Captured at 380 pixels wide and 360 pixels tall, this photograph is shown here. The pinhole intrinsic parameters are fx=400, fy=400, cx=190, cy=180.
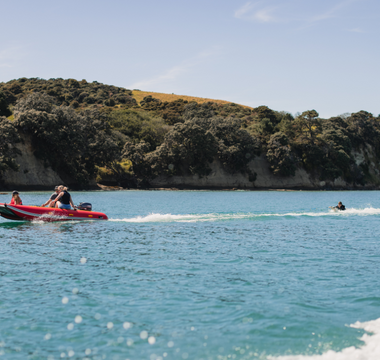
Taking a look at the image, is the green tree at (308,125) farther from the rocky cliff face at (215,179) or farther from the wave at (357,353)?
the wave at (357,353)

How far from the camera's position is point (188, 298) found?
10.0m

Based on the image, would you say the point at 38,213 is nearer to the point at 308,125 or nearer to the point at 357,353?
the point at 357,353

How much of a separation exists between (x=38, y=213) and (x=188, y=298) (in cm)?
1743

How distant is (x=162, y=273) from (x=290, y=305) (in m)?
4.48

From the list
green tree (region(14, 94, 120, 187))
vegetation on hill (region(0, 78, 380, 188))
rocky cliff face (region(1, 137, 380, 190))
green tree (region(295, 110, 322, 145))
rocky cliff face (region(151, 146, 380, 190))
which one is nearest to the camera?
rocky cliff face (region(1, 137, 380, 190))

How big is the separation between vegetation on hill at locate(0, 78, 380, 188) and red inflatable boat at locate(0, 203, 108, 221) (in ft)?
135

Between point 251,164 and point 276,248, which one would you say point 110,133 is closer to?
point 251,164

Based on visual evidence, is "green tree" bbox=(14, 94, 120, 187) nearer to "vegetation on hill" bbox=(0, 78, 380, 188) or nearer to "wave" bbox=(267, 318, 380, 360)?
"vegetation on hill" bbox=(0, 78, 380, 188)

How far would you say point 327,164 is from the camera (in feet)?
328

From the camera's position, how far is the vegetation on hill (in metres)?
71.9

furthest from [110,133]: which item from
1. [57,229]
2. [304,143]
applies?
[57,229]

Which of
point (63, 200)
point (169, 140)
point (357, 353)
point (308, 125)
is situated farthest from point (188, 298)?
point (308, 125)

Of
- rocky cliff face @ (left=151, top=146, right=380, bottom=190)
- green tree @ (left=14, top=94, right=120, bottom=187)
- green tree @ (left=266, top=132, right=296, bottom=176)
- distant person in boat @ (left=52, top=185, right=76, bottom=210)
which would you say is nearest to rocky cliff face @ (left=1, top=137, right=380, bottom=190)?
rocky cliff face @ (left=151, top=146, right=380, bottom=190)

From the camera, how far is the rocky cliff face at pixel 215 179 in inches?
2680
